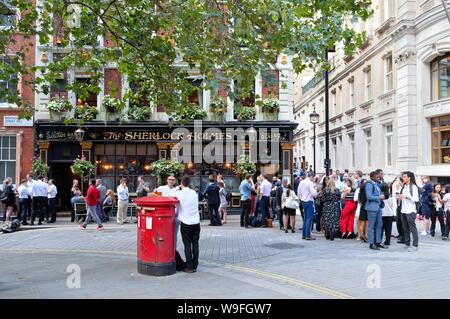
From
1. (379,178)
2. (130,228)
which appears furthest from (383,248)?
(130,228)

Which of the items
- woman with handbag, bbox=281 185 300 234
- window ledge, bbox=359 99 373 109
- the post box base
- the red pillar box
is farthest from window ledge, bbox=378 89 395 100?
the post box base

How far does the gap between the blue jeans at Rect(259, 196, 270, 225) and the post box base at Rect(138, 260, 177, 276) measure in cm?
800

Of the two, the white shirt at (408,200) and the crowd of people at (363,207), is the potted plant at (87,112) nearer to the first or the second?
the crowd of people at (363,207)

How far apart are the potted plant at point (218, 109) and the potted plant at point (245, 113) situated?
2.22ft

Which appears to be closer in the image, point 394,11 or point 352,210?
point 352,210

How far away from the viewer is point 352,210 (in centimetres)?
1282

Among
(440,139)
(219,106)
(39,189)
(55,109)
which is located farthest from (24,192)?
(440,139)

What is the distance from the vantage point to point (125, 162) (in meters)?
22.6

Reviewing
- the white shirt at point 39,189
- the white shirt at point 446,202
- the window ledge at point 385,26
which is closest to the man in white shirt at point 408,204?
the white shirt at point 446,202

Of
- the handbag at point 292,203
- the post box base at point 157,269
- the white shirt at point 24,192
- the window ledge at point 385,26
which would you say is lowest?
the post box base at point 157,269

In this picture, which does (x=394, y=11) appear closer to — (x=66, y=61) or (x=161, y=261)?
(x=66, y=61)

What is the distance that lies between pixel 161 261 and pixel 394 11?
70.0 ft

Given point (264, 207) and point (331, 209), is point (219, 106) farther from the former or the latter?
point (331, 209)

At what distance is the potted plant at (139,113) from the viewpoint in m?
22.2
